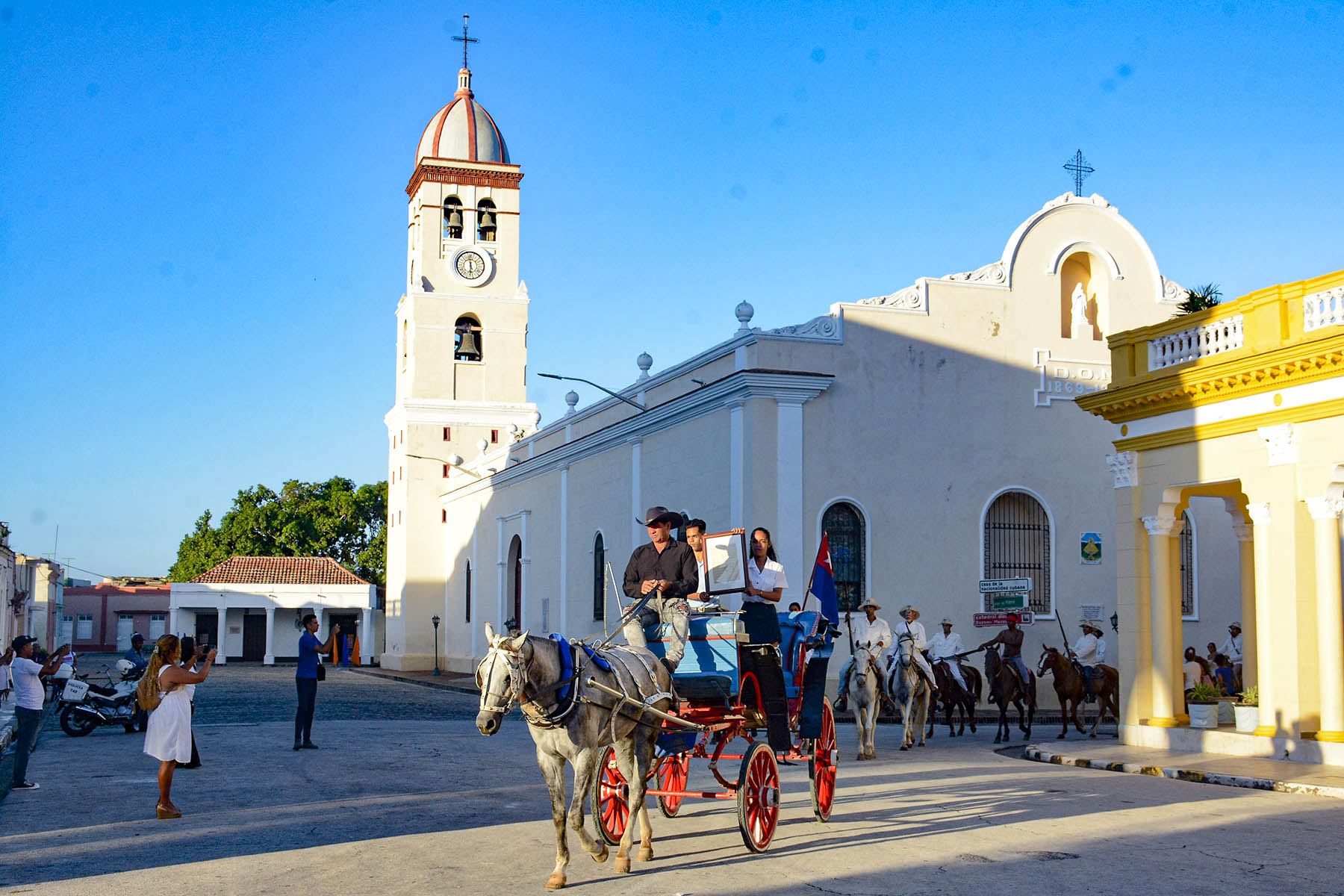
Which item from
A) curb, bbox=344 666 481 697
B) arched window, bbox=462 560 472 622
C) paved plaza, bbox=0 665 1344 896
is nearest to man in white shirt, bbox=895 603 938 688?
paved plaza, bbox=0 665 1344 896

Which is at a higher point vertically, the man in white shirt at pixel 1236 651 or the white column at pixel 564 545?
the white column at pixel 564 545

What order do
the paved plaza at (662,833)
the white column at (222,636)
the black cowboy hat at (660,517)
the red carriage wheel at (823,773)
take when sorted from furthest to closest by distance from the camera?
the white column at (222,636)
the red carriage wheel at (823,773)
the black cowboy hat at (660,517)
the paved plaza at (662,833)

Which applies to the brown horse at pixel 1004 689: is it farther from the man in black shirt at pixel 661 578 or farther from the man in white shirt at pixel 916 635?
the man in black shirt at pixel 661 578

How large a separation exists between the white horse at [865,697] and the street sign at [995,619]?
8131 millimetres

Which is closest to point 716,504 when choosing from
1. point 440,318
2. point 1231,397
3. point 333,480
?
point 1231,397

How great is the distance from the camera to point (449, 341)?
45.9 meters

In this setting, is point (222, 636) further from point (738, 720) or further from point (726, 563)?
point (738, 720)

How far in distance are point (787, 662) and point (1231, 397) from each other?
869cm

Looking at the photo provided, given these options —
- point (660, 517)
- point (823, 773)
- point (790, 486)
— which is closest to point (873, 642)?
point (823, 773)

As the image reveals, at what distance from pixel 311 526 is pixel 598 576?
5256cm

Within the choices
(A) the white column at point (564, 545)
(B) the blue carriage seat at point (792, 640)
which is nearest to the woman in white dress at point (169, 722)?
(B) the blue carriage seat at point (792, 640)

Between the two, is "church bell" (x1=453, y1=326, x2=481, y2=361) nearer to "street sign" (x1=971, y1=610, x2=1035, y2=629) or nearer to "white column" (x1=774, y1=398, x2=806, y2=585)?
"white column" (x1=774, y1=398, x2=806, y2=585)

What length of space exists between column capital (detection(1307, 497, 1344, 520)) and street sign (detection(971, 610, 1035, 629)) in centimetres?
895

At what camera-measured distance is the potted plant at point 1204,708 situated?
16344mm
